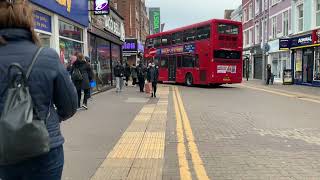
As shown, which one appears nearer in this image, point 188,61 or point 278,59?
point 188,61

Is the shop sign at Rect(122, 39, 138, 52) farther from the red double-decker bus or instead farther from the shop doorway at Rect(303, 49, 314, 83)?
the shop doorway at Rect(303, 49, 314, 83)

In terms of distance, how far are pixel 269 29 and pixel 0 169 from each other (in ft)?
136

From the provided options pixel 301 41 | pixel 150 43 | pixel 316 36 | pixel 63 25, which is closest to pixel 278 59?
pixel 301 41

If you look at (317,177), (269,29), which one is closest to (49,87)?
(317,177)

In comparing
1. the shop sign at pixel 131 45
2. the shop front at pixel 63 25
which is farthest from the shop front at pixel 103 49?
the shop sign at pixel 131 45

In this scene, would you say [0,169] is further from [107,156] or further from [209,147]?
[209,147]

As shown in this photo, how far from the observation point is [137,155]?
6.88m

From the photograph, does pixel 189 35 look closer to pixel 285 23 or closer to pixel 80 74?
pixel 285 23

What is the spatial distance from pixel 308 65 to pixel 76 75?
21538mm

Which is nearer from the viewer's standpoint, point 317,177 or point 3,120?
point 3,120

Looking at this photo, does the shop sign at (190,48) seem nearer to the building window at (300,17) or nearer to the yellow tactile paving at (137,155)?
the building window at (300,17)

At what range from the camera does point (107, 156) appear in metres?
6.82

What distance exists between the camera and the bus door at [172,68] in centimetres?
3144

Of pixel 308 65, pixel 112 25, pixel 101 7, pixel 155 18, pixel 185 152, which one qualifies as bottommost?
pixel 185 152
